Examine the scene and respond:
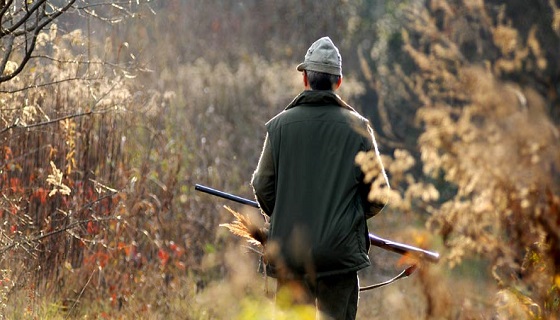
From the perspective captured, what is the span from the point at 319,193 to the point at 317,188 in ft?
0.08

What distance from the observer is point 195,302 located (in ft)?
24.1

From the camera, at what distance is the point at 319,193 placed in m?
4.50

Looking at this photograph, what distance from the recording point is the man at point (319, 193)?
446 cm

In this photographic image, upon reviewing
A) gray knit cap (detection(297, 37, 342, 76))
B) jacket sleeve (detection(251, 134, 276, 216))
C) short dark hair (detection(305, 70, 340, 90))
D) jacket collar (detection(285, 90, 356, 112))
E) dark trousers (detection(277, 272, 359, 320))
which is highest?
gray knit cap (detection(297, 37, 342, 76))

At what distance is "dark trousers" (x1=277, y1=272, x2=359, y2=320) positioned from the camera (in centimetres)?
453

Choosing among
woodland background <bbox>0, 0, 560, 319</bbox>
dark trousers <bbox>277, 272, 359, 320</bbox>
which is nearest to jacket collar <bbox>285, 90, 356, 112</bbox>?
woodland background <bbox>0, 0, 560, 319</bbox>

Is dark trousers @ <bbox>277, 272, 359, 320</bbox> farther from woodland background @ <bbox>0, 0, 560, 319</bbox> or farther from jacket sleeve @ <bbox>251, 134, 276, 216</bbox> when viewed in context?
jacket sleeve @ <bbox>251, 134, 276, 216</bbox>

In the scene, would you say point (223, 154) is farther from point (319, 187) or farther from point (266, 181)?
point (319, 187)

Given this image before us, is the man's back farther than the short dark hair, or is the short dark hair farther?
the short dark hair

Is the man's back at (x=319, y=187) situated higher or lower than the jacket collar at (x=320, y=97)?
lower

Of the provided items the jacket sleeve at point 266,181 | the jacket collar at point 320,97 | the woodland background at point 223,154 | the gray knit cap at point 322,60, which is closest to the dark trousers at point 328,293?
the woodland background at point 223,154

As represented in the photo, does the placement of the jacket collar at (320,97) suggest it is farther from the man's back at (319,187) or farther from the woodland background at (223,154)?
the woodland background at (223,154)

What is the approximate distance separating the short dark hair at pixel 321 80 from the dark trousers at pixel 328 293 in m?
0.84

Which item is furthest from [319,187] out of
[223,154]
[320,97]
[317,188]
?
[223,154]
